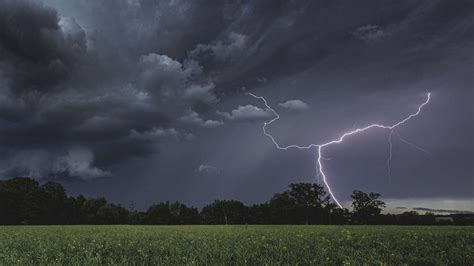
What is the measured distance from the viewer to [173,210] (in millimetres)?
110438

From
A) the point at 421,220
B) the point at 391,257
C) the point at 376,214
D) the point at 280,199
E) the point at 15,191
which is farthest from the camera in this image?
the point at 280,199

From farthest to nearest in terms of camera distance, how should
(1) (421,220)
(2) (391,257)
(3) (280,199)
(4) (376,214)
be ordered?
(3) (280,199) < (4) (376,214) < (1) (421,220) < (2) (391,257)

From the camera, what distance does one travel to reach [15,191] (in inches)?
3533

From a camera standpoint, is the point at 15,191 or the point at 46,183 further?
the point at 46,183

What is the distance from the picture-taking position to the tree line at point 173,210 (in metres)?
88.9

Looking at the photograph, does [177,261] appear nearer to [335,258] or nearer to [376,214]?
[335,258]

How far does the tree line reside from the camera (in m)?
88.9

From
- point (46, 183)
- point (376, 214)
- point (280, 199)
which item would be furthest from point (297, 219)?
point (46, 183)

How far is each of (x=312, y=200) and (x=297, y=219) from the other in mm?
9231

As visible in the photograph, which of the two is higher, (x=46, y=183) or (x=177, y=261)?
(x=46, y=183)

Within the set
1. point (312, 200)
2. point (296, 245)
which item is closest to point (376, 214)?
point (312, 200)

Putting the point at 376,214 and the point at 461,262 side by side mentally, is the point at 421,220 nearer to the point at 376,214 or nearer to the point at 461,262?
the point at 376,214

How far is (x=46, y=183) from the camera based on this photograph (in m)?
103

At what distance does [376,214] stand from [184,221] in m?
55.4
